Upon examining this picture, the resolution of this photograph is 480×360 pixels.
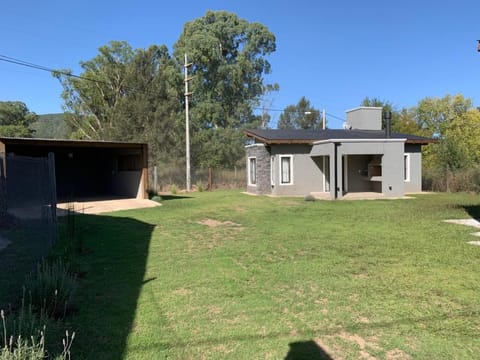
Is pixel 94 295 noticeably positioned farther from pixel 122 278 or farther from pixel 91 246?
pixel 91 246

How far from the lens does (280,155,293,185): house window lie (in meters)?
18.8

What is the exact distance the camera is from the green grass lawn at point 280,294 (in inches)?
127

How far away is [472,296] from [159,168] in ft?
75.4

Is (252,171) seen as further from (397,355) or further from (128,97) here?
(397,355)

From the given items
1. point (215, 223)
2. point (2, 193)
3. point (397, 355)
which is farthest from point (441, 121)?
point (397, 355)

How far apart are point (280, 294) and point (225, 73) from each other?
3273 cm

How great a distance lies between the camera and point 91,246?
7.26 meters

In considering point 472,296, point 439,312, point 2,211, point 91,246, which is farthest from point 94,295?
A: point 2,211

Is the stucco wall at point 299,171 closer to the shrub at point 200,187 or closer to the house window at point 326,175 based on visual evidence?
the house window at point 326,175

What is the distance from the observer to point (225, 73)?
3528 centimetres

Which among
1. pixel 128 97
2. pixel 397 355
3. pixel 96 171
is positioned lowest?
pixel 397 355

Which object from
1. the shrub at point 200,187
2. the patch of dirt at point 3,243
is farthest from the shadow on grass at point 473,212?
the shrub at point 200,187

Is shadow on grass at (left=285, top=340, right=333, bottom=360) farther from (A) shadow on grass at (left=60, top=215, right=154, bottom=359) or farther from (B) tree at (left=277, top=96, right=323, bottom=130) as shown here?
(B) tree at (left=277, top=96, right=323, bottom=130)

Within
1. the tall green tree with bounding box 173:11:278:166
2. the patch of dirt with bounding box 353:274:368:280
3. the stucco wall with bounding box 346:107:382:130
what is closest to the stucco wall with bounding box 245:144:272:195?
the stucco wall with bounding box 346:107:382:130
